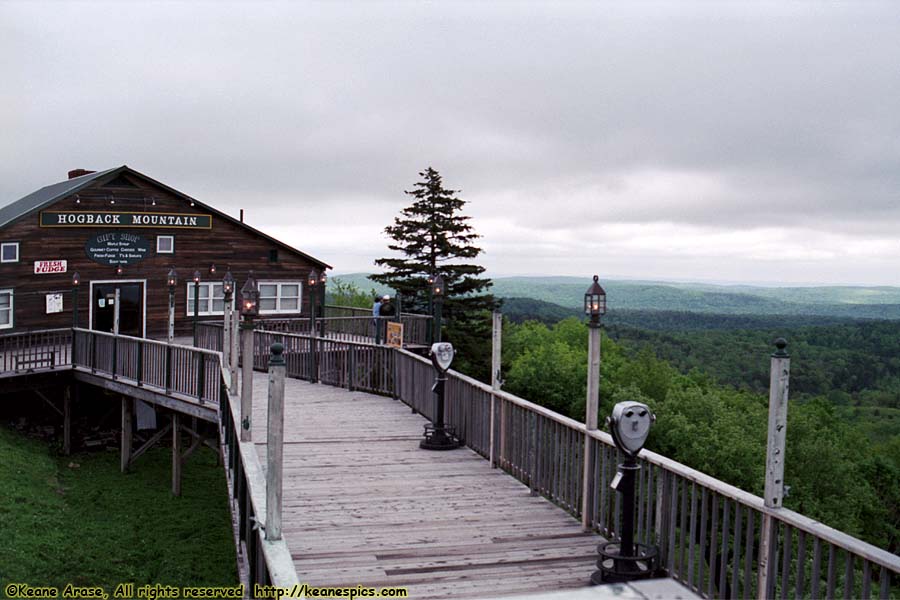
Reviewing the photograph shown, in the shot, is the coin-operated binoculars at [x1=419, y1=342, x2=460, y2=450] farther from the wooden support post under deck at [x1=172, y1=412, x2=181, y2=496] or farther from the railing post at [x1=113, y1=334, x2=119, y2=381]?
the wooden support post under deck at [x1=172, y1=412, x2=181, y2=496]

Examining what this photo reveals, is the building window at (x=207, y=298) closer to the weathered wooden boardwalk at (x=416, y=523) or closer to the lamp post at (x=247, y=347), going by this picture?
the weathered wooden boardwalk at (x=416, y=523)

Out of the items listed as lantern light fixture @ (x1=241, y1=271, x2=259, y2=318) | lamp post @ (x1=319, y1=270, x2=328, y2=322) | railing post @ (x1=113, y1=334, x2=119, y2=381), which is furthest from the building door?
lantern light fixture @ (x1=241, y1=271, x2=259, y2=318)

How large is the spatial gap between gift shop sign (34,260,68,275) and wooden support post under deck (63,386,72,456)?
4633 mm

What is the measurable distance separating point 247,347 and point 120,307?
64.7 ft

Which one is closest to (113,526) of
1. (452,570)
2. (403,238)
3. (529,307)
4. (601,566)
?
(452,570)

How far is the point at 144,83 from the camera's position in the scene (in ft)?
96.8

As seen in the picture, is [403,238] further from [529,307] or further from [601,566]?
[529,307]

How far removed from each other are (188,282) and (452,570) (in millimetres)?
22782

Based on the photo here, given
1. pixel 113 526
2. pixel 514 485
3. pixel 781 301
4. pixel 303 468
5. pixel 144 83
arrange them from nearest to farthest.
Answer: pixel 514 485
pixel 303 468
pixel 113 526
pixel 144 83
pixel 781 301

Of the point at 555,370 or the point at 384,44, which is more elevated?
the point at 384,44

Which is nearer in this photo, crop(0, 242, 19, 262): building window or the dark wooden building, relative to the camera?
crop(0, 242, 19, 262): building window

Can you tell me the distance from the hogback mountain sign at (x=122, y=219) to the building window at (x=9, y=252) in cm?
118

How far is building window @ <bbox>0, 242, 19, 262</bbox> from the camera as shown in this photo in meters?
22.4

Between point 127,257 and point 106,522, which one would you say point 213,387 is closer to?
point 106,522
